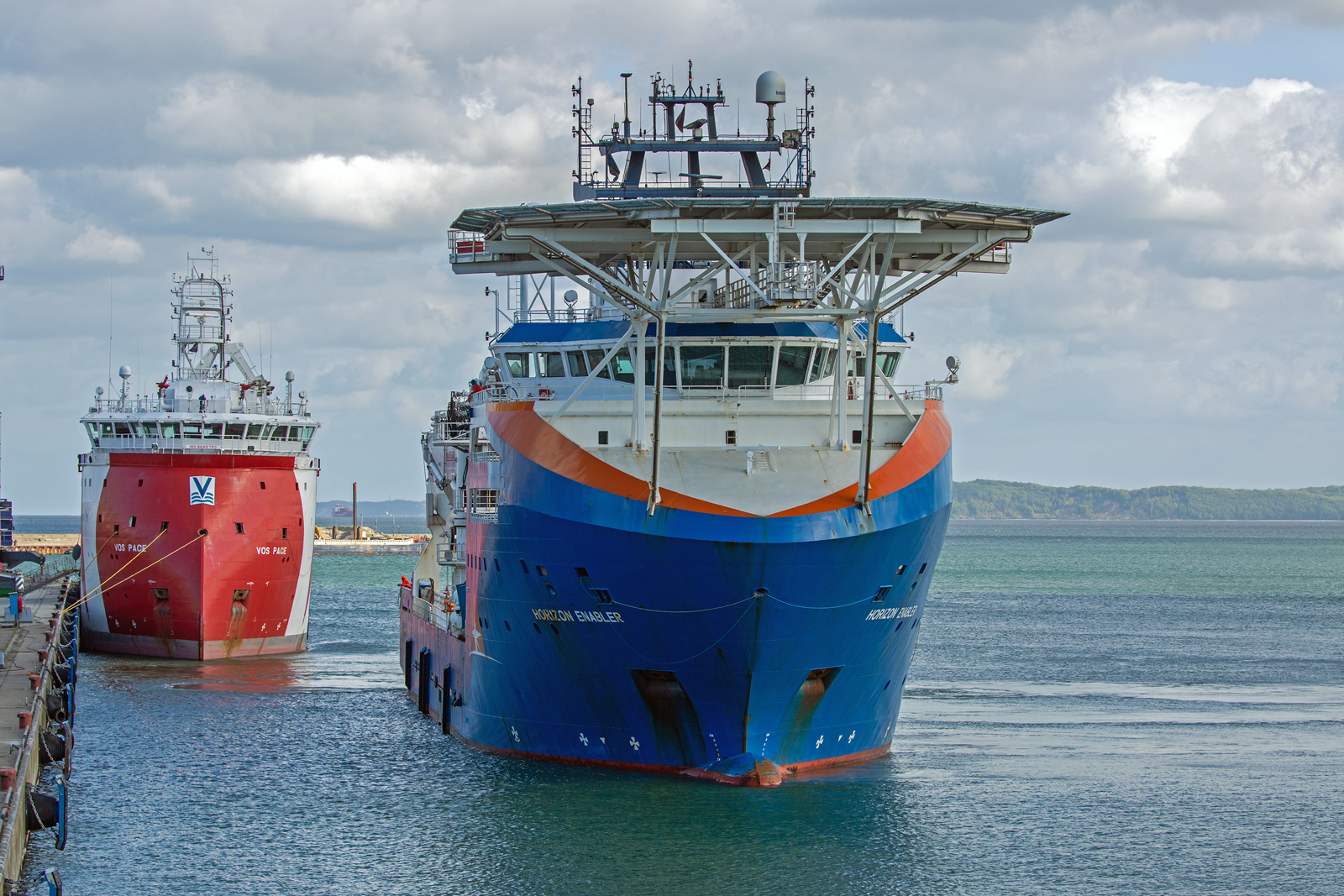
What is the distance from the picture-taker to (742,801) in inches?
1086

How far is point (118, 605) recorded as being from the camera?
182ft

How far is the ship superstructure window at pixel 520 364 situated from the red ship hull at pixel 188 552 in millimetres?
23889

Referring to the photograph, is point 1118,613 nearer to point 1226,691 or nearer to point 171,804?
point 1226,691

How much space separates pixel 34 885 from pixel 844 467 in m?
16.0

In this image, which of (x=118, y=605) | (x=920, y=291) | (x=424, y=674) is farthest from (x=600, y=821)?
(x=118, y=605)

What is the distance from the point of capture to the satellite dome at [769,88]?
36625 millimetres

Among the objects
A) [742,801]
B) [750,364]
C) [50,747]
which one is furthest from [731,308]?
[50,747]

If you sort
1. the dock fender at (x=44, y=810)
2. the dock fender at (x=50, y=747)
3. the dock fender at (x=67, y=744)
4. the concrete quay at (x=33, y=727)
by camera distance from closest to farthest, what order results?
the concrete quay at (x=33, y=727) < the dock fender at (x=44, y=810) < the dock fender at (x=50, y=747) < the dock fender at (x=67, y=744)

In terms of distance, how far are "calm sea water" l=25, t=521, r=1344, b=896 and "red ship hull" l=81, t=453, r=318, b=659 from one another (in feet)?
12.3

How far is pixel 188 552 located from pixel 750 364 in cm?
3000

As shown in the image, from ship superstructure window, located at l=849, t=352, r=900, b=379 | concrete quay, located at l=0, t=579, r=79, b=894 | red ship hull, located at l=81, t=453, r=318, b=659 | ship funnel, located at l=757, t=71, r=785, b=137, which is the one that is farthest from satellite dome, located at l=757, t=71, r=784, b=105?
red ship hull, located at l=81, t=453, r=318, b=659

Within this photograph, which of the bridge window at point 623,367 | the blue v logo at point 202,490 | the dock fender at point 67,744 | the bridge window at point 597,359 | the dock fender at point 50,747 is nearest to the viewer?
the bridge window at point 623,367

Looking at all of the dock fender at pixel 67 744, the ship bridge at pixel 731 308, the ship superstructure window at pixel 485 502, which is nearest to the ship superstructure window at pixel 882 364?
the ship bridge at pixel 731 308

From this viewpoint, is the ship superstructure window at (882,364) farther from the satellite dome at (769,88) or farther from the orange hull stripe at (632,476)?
the satellite dome at (769,88)
